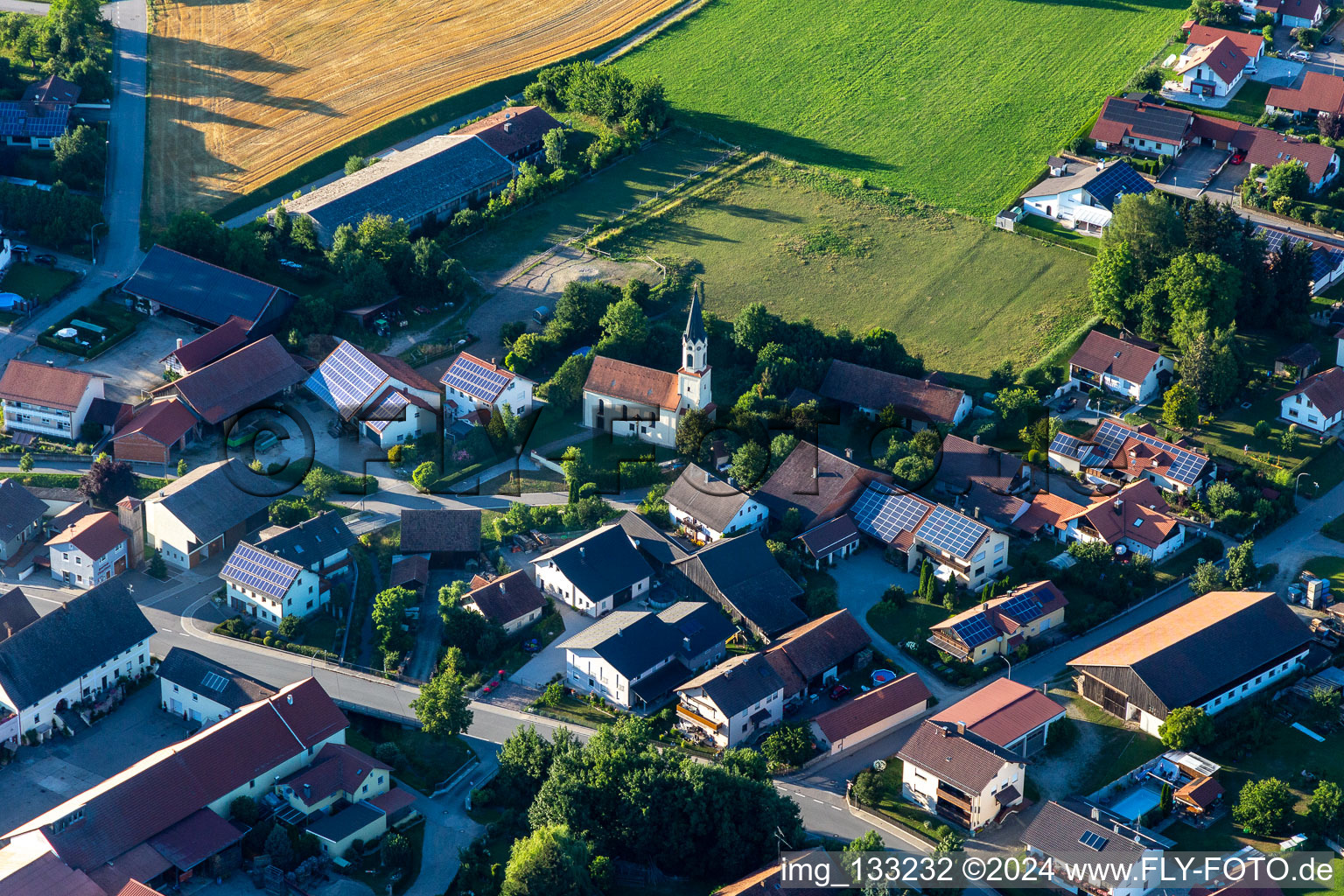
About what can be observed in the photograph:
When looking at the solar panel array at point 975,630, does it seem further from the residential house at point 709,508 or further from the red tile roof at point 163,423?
the red tile roof at point 163,423

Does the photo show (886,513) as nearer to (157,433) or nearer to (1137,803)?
(1137,803)

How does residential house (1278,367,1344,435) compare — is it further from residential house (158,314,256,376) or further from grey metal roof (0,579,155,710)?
grey metal roof (0,579,155,710)

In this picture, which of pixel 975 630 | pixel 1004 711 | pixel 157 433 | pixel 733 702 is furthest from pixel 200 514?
pixel 1004 711

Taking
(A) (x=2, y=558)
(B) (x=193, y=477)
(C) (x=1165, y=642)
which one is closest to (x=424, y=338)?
(B) (x=193, y=477)

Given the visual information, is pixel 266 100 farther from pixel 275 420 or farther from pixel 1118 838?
pixel 1118 838

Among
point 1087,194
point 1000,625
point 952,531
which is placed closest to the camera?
point 1000,625

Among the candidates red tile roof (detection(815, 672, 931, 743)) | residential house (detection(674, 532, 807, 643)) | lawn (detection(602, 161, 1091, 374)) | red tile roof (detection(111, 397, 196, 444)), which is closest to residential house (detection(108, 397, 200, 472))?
red tile roof (detection(111, 397, 196, 444))
